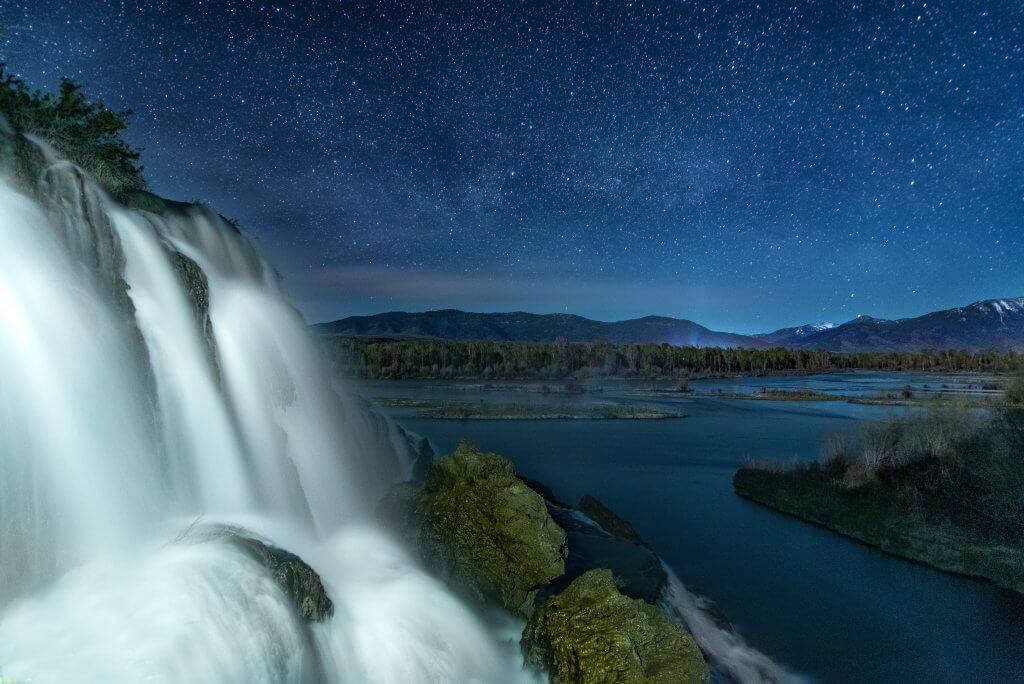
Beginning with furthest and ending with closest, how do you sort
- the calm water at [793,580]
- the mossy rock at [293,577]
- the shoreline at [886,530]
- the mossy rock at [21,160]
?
the shoreline at [886,530] → the calm water at [793,580] → the mossy rock at [21,160] → the mossy rock at [293,577]

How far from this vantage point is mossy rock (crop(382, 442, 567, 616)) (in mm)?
11062

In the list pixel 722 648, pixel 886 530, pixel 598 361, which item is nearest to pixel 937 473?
pixel 886 530

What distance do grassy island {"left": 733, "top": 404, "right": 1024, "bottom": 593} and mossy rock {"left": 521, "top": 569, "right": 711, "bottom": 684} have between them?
45.5ft

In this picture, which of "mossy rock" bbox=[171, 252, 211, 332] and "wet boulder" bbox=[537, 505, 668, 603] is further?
"wet boulder" bbox=[537, 505, 668, 603]

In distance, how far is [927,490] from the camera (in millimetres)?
21703

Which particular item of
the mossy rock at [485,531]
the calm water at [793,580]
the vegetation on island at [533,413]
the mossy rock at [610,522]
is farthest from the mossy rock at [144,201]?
the vegetation on island at [533,413]

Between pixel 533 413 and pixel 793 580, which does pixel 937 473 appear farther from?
pixel 533 413

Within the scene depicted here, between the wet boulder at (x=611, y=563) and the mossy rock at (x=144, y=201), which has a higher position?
the mossy rock at (x=144, y=201)

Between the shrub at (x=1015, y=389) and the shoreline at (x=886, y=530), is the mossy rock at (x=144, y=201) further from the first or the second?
the shrub at (x=1015, y=389)

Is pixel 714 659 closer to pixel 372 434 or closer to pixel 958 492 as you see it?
pixel 372 434

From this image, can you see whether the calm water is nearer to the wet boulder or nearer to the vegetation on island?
the wet boulder

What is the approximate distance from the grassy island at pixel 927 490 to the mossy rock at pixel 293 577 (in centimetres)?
1921

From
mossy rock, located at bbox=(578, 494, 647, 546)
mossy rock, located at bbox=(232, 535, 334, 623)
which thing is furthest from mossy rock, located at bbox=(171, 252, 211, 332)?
mossy rock, located at bbox=(578, 494, 647, 546)

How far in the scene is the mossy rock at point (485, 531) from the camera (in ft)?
36.3
